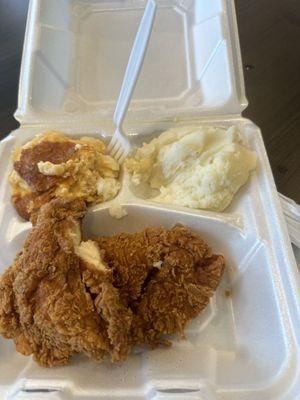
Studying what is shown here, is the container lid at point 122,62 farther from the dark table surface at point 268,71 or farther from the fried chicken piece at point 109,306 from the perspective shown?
the fried chicken piece at point 109,306

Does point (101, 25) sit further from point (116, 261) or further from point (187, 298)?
point (187, 298)

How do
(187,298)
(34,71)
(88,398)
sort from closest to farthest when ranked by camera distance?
(88,398)
(187,298)
(34,71)

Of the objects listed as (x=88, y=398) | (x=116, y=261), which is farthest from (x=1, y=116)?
(x=88, y=398)

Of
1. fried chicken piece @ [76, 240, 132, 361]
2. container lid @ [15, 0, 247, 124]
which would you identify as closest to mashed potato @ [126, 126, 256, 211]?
container lid @ [15, 0, 247, 124]

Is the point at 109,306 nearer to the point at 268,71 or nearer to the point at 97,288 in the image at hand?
the point at 97,288

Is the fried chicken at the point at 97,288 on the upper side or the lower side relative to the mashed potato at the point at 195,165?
lower

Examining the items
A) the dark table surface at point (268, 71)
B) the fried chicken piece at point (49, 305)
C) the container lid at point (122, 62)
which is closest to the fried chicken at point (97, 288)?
the fried chicken piece at point (49, 305)

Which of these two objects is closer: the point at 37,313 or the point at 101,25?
the point at 37,313
